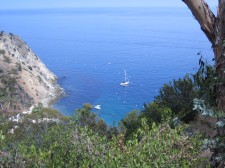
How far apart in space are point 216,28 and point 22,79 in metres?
56.7

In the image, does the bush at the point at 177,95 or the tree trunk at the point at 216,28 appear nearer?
the tree trunk at the point at 216,28

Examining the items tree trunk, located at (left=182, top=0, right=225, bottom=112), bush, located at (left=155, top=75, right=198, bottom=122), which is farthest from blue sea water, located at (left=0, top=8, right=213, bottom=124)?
tree trunk, located at (left=182, top=0, right=225, bottom=112)

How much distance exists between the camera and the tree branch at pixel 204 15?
3.79 meters

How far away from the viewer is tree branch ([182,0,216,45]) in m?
3.79

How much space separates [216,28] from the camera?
3.85 metres

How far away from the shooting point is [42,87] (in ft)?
213

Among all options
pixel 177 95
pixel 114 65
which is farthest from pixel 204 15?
pixel 114 65

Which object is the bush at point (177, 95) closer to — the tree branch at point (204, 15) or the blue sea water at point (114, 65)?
the tree branch at point (204, 15)

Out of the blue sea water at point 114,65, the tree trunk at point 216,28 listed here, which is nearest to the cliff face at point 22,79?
the blue sea water at point 114,65

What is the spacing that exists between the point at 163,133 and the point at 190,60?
78.2 meters

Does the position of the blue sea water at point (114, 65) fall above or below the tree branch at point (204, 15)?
above

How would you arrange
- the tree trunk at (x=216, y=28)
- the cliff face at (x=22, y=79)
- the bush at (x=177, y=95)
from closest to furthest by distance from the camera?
the tree trunk at (x=216, y=28) < the bush at (x=177, y=95) < the cliff face at (x=22, y=79)

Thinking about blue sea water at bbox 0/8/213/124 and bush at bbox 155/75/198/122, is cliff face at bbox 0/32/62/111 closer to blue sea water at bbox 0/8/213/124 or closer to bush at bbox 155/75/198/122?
blue sea water at bbox 0/8/213/124

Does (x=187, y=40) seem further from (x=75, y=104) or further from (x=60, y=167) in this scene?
(x=60, y=167)
